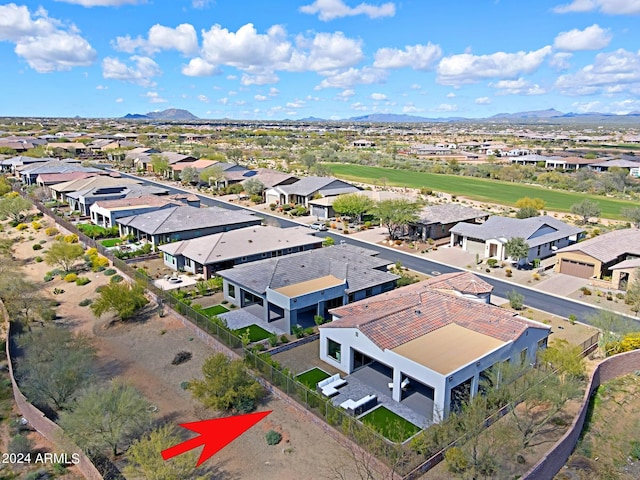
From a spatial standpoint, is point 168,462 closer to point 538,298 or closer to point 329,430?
point 329,430

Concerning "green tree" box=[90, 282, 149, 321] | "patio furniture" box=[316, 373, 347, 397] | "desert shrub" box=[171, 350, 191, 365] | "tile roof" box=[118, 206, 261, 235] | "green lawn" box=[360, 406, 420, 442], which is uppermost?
"tile roof" box=[118, 206, 261, 235]

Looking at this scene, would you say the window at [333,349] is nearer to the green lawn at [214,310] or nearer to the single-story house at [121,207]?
the green lawn at [214,310]

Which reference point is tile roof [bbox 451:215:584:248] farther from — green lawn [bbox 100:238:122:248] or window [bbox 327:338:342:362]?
green lawn [bbox 100:238:122:248]

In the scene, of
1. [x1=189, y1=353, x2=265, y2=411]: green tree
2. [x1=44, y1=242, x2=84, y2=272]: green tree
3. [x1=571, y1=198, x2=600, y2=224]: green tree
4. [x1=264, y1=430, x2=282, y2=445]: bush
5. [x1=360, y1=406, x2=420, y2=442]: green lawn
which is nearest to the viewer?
[x1=264, y1=430, x2=282, y2=445]: bush

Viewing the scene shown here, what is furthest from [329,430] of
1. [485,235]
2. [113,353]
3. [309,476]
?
[485,235]

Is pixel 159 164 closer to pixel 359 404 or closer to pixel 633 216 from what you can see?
pixel 633 216

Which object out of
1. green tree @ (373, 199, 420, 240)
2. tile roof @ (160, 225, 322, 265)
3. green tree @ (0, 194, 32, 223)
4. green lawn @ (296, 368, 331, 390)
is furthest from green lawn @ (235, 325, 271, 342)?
green tree @ (0, 194, 32, 223)

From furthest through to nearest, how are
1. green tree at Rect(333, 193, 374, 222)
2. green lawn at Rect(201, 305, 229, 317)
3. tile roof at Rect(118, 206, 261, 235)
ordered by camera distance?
green tree at Rect(333, 193, 374, 222), tile roof at Rect(118, 206, 261, 235), green lawn at Rect(201, 305, 229, 317)
